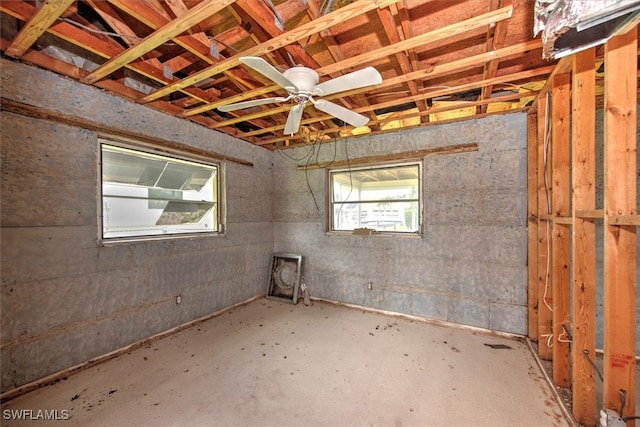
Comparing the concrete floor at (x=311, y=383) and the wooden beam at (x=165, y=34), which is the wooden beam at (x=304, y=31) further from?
the concrete floor at (x=311, y=383)

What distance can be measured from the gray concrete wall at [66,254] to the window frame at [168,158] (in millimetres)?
53

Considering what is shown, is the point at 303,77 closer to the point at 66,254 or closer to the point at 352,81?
the point at 352,81

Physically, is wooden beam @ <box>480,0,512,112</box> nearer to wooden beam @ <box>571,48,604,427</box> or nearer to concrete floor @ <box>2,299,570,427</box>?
wooden beam @ <box>571,48,604,427</box>

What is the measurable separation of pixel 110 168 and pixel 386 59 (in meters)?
2.78

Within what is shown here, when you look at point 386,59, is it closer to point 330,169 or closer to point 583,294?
point 330,169

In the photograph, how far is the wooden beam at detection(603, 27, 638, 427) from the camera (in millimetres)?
1261

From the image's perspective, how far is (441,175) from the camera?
3.03 meters

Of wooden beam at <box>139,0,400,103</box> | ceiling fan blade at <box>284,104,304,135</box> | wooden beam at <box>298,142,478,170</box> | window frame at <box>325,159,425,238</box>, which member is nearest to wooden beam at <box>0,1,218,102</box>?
wooden beam at <box>139,0,400,103</box>

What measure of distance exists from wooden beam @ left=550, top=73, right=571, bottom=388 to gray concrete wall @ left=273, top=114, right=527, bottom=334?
80 cm

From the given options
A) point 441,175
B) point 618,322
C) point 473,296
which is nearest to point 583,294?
point 618,322

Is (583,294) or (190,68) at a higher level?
(190,68)

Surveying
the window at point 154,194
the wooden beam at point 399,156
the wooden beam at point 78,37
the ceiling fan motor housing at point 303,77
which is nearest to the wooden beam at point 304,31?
the ceiling fan motor housing at point 303,77

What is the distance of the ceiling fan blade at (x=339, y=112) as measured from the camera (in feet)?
6.32

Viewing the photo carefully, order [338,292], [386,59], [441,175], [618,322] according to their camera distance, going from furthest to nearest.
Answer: [338,292], [441,175], [386,59], [618,322]
